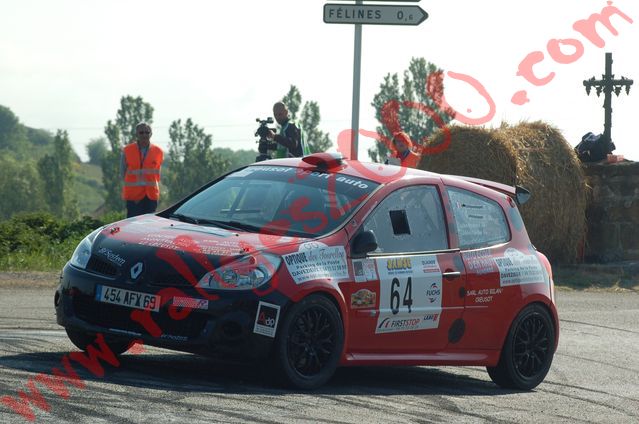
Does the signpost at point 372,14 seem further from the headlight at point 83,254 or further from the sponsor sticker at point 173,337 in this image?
the sponsor sticker at point 173,337

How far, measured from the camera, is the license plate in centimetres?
869

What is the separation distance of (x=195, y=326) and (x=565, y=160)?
14232mm

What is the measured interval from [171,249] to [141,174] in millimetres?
9051

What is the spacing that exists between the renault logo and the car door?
1.42m

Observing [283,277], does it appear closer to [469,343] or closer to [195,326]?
[195,326]

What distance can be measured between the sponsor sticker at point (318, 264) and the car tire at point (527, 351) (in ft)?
6.53

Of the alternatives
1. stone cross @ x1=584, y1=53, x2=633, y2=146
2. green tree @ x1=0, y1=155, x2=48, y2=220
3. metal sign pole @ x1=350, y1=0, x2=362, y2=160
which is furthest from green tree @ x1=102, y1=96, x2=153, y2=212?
metal sign pole @ x1=350, y1=0, x2=362, y2=160

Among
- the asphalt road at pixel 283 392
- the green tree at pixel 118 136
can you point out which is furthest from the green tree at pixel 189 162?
the asphalt road at pixel 283 392

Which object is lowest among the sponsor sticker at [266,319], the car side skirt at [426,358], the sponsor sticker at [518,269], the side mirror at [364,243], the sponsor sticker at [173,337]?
the car side skirt at [426,358]

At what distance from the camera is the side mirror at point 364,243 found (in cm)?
918

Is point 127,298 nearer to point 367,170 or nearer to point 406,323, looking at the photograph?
point 406,323

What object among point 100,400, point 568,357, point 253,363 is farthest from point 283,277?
point 568,357

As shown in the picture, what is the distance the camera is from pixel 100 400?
7.65 meters

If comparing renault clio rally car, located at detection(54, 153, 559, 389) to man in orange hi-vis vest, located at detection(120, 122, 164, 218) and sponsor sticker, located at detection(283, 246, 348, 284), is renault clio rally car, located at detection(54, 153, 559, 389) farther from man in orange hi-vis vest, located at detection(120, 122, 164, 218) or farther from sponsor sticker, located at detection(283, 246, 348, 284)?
man in orange hi-vis vest, located at detection(120, 122, 164, 218)
